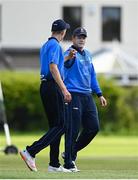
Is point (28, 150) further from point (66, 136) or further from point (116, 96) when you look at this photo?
point (116, 96)

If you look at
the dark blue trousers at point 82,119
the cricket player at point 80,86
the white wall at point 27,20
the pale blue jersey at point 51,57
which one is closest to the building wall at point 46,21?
the white wall at point 27,20

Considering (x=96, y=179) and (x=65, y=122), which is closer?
(x=96, y=179)

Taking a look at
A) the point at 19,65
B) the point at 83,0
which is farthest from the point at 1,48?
the point at 83,0

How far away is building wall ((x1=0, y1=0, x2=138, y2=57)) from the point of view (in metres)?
50.0

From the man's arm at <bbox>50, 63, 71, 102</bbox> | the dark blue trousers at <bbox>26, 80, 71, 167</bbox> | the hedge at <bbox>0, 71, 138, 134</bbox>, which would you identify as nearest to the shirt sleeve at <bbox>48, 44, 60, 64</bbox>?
the man's arm at <bbox>50, 63, 71, 102</bbox>

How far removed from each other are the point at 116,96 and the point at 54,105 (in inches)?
1003

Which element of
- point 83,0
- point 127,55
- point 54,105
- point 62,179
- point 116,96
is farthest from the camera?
point 83,0

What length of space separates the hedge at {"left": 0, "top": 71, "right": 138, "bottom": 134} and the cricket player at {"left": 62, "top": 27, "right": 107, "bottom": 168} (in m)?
23.9

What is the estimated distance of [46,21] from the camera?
49.9 meters

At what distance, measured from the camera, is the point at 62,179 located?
11281mm

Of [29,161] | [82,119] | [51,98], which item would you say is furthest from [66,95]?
[82,119]

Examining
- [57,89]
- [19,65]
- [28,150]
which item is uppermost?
[57,89]

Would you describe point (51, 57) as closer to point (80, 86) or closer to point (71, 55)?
point (71, 55)

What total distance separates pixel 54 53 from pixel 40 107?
83.4ft
